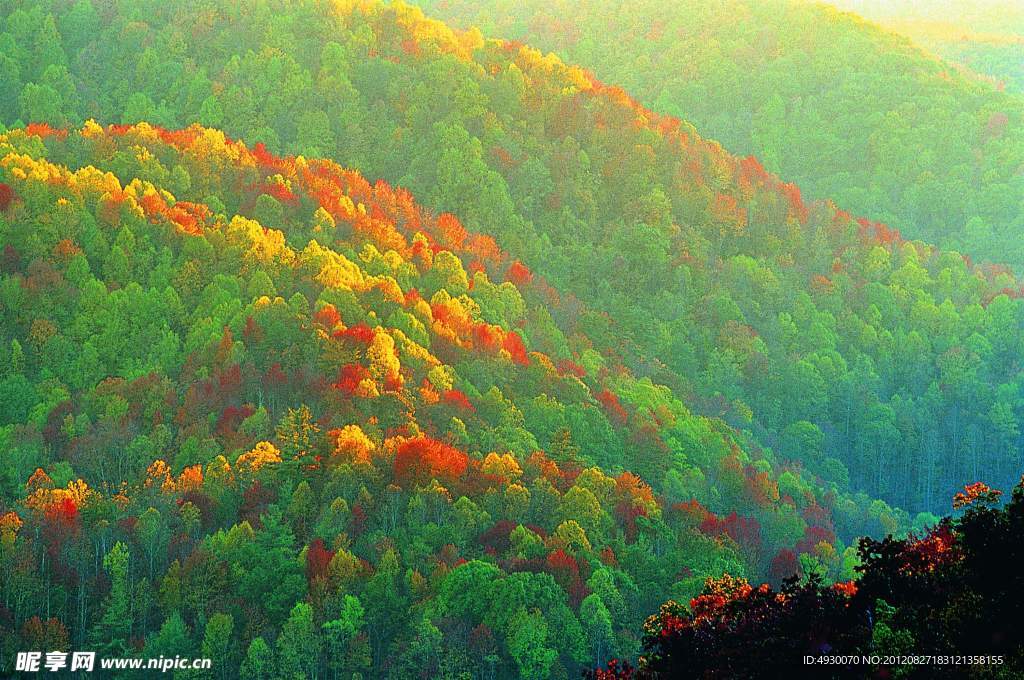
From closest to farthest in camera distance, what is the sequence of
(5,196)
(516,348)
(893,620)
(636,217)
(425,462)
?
(893,620)
(425,462)
(5,196)
(516,348)
(636,217)

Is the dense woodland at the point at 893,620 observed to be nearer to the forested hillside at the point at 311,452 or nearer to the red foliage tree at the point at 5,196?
the forested hillside at the point at 311,452

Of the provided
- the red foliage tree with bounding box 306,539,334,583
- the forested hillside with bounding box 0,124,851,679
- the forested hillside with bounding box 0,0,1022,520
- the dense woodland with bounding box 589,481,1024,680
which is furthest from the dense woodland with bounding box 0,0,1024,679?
the dense woodland with bounding box 589,481,1024,680

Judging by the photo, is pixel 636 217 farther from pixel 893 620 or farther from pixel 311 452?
pixel 893 620

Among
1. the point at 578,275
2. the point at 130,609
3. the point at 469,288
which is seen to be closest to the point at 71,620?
the point at 130,609

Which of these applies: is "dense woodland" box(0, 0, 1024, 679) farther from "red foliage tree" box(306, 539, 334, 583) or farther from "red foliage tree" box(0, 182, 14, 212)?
"red foliage tree" box(0, 182, 14, 212)

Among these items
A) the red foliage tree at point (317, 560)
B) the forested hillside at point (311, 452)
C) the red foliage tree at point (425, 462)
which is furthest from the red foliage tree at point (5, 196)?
the red foliage tree at point (317, 560)

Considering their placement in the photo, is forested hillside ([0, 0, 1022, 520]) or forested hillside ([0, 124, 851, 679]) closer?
forested hillside ([0, 124, 851, 679])

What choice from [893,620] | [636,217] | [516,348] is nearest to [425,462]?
[516,348]

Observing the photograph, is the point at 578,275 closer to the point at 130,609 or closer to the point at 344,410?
the point at 344,410
